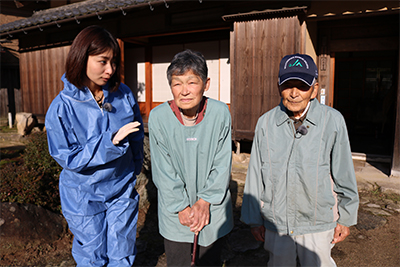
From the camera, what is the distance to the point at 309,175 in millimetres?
1902

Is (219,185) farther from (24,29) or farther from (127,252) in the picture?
(24,29)

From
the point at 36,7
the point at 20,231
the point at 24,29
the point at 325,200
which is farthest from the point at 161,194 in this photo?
the point at 36,7

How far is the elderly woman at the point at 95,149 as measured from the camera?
6.73 ft

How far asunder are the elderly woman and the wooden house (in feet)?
14.8

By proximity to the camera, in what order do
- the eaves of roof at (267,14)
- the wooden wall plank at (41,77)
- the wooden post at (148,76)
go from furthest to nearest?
the wooden wall plank at (41,77)
the wooden post at (148,76)
the eaves of roof at (267,14)

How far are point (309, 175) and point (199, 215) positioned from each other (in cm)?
78

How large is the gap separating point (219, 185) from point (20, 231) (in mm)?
2553

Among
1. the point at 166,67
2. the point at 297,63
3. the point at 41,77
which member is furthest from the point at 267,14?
the point at 41,77

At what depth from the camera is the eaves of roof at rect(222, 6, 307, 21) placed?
225 inches

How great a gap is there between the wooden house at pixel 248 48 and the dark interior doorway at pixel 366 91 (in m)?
0.03

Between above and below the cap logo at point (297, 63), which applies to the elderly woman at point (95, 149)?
below

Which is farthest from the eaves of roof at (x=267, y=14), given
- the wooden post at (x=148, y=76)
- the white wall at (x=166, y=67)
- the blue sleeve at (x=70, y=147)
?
the blue sleeve at (x=70, y=147)

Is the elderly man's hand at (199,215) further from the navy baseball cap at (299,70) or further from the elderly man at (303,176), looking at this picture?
the navy baseball cap at (299,70)

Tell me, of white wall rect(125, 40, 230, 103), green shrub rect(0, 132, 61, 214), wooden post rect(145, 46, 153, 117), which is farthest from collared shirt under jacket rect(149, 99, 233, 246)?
wooden post rect(145, 46, 153, 117)
